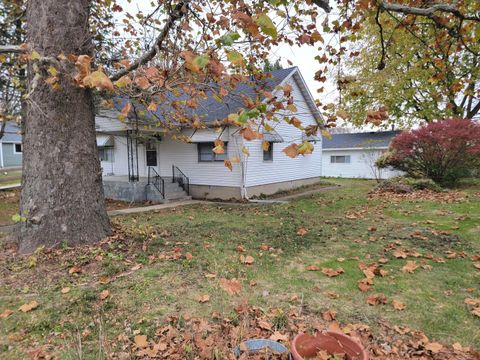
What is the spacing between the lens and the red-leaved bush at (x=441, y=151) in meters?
12.2

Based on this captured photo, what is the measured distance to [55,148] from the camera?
4.45 meters

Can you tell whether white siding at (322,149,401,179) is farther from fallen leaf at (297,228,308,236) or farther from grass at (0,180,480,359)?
fallen leaf at (297,228,308,236)

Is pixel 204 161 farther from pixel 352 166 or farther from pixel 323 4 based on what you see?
pixel 352 166

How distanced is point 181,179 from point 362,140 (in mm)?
17388

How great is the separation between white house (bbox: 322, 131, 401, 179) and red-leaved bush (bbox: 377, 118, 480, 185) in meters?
7.60

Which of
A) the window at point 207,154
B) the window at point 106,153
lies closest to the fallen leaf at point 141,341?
the window at point 207,154

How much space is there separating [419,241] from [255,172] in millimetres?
8127

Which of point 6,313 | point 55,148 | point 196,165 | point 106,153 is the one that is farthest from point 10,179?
point 6,313

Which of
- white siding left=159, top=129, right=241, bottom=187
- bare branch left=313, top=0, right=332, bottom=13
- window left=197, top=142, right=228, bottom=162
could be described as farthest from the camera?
window left=197, top=142, right=228, bottom=162

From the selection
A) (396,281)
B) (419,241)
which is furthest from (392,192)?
(396,281)

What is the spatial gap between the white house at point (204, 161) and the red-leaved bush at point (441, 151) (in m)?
4.29

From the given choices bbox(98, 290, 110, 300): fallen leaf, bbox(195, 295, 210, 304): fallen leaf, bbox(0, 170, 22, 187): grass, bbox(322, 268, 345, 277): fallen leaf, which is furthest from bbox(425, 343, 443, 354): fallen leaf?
bbox(0, 170, 22, 187): grass

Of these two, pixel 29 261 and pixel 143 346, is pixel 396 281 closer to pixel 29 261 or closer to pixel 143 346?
pixel 143 346

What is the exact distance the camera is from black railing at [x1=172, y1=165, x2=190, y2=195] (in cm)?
1357
